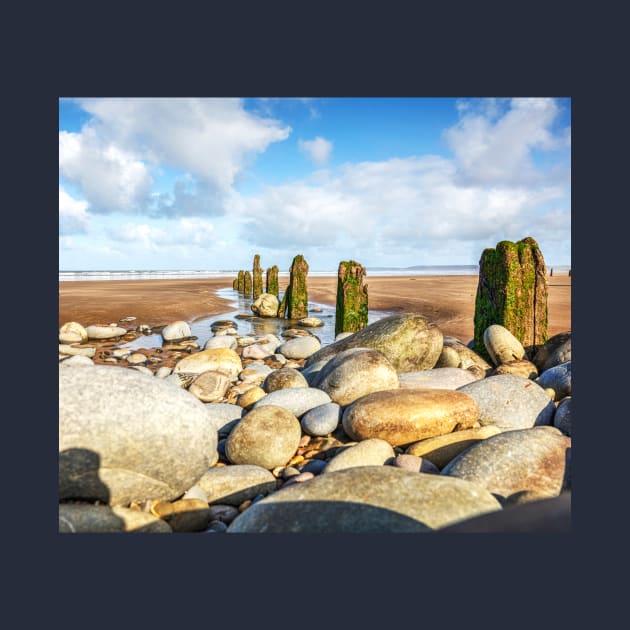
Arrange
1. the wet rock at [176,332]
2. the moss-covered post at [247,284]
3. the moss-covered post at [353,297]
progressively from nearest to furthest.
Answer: the wet rock at [176,332], the moss-covered post at [353,297], the moss-covered post at [247,284]

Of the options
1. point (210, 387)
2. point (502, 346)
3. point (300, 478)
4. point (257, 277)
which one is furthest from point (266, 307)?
point (300, 478)

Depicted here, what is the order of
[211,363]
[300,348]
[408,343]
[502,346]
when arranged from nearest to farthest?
[408,343], [502,346], [211,363], [300,348]

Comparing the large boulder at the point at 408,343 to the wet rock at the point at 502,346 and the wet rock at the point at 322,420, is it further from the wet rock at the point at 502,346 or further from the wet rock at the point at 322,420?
the wet rock at the point at 322,420

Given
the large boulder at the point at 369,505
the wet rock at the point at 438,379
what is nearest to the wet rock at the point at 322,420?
the wet rock at the point at 438,379

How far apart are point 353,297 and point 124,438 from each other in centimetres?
1126

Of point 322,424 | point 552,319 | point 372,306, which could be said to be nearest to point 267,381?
point 322,424

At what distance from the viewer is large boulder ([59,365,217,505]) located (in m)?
3.12

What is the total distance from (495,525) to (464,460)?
138 cm

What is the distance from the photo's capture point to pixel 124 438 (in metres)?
3.18

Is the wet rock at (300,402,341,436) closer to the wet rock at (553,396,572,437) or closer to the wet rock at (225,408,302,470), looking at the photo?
the wet rock at (225,408,302,470)

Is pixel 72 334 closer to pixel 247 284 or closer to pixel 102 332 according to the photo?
pixel 102 332

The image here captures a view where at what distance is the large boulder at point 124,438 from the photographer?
3.12 metres

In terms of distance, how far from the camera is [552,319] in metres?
15.0

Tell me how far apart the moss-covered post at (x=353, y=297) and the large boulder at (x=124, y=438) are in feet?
34.9
